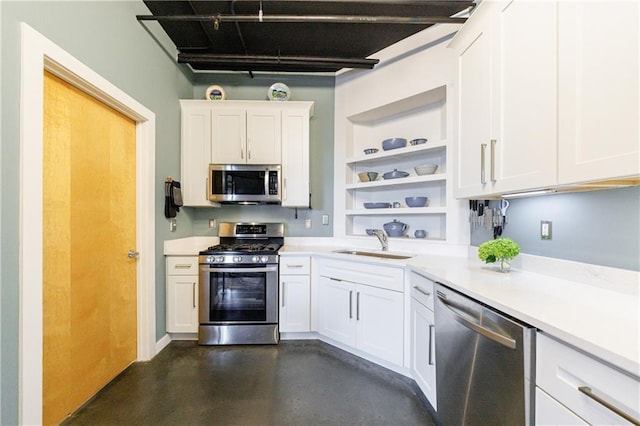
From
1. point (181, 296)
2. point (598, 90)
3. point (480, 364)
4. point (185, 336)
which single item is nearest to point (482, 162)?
point (598, 90)

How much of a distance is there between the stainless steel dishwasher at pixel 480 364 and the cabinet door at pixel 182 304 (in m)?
2.21

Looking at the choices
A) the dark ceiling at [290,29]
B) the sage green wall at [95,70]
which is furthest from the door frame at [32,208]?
the dark ceiling at [290,29]

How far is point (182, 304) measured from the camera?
8.39 ft

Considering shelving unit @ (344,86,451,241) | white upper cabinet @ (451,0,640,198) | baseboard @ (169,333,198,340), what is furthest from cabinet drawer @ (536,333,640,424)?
baseboard @ (169,333,198,340)

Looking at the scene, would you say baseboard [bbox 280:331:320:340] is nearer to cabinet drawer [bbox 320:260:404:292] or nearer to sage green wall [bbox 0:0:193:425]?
cabinet drawer [bbox 320:260:404:292]

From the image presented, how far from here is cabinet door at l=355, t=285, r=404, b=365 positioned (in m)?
2.01

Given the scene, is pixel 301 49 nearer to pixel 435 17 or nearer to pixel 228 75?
pixel 228 75

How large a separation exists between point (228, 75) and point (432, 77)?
7.80ft

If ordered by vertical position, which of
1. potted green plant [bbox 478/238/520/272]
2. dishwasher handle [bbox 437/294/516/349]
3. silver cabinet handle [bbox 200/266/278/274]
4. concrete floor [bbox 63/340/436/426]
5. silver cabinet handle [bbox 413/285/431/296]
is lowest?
concrete floor [bbox 63/340/436/426]

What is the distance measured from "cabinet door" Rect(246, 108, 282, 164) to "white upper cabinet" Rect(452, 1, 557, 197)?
5.98 feet

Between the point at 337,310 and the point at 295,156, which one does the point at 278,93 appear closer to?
the point at 295,156

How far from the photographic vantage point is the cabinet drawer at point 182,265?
256 cm

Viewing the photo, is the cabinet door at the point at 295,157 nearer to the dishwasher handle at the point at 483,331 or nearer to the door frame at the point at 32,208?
the door frame at the point at 32,208

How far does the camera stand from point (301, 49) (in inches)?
109
